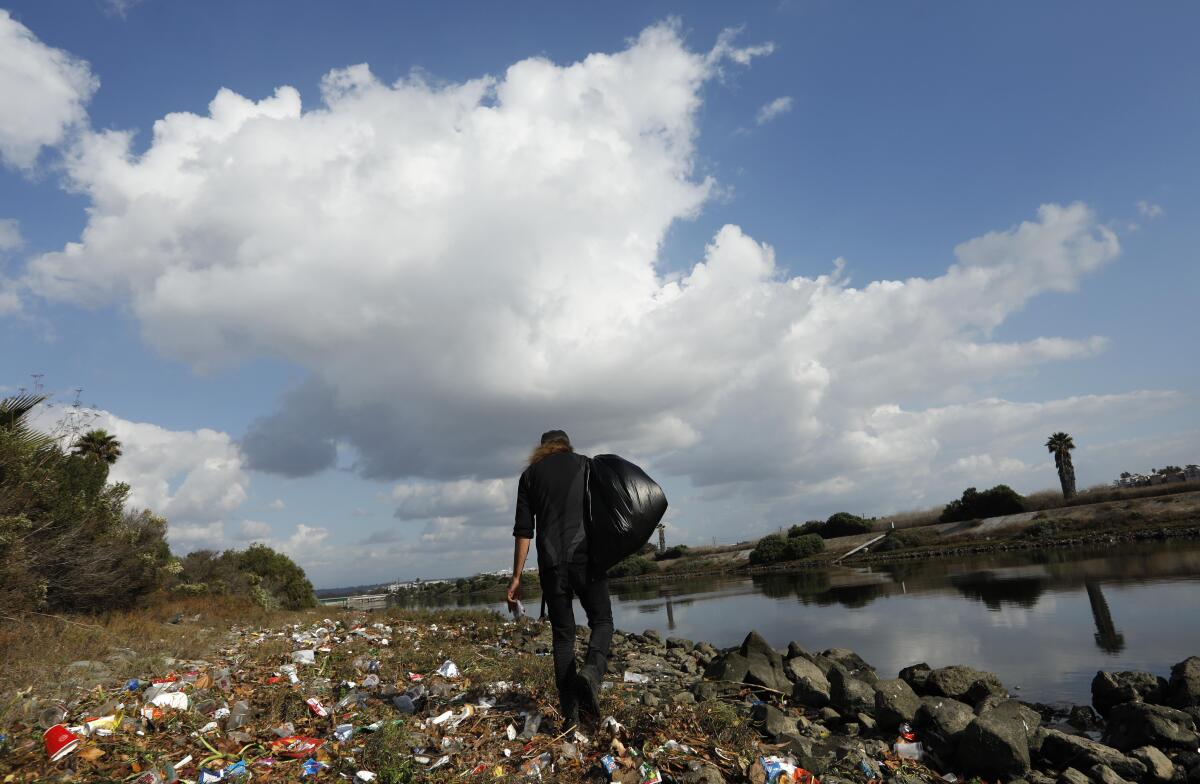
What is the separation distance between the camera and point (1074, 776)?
5.68 m

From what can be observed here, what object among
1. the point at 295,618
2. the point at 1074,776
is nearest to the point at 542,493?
the point at 1074,776

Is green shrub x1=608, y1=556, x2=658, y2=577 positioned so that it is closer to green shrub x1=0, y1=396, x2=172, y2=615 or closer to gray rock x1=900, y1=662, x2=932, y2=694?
green shrub x1=0, y1=396, x2=172, y2=615

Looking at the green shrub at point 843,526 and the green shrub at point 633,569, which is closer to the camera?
the green shrub at point 843,526

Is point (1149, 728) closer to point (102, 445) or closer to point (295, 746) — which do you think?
point (295, 746)

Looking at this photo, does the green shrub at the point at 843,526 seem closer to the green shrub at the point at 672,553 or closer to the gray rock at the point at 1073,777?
the green shrub at the point at 672,553

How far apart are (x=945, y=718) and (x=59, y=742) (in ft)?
24.9

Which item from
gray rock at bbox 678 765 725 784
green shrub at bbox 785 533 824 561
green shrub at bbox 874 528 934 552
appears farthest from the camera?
green shrub at bbox 785 533 824 561

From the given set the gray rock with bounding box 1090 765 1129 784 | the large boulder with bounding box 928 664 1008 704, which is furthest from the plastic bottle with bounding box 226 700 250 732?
the large boulder with bounding box 928 664 1008 704

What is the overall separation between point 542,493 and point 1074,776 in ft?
17.4

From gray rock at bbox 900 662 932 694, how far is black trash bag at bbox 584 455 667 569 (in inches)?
223

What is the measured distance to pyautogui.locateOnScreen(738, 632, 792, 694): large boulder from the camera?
8.59 m

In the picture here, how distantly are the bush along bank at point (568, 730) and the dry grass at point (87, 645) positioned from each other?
33 cm

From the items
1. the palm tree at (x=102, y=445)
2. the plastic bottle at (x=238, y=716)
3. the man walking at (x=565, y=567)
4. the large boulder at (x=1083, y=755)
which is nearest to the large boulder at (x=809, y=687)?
the large boulder at (x=1083, y=755)

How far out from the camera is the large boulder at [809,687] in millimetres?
7980
